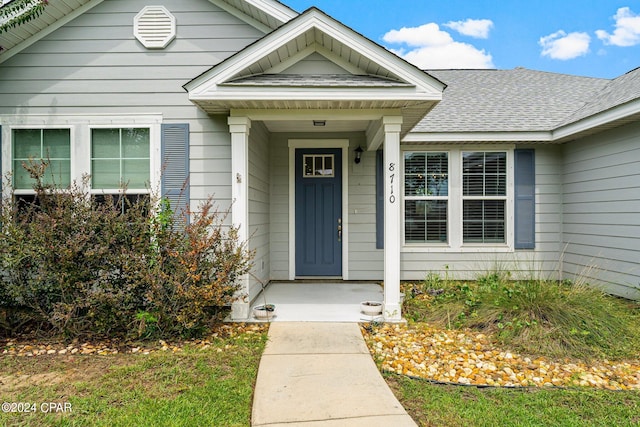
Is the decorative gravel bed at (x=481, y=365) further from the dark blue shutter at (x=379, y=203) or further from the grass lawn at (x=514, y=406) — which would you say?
the dark blue shutter at (x=379, y=203)

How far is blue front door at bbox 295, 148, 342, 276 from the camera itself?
687 centimetres

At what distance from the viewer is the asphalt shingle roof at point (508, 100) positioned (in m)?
6.62

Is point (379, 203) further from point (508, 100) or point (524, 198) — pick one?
point (508, 100)

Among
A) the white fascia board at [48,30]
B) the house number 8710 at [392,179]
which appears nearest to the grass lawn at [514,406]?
the house number 8710 at [392,179]

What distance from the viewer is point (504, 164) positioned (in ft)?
22.4

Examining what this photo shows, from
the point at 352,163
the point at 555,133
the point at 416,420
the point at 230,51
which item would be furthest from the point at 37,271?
the point at 555,133

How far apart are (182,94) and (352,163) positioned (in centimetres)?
305

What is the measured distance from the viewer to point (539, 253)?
6.82m

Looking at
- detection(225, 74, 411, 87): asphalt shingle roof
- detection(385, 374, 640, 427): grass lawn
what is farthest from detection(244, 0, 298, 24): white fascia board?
detection(385, 374, 640, 427): grass lawn

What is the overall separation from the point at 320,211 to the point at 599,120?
4408 mm

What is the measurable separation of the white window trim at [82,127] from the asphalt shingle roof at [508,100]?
13.5 feet

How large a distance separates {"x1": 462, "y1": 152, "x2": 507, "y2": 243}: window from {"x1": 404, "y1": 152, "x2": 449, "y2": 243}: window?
1.19ft

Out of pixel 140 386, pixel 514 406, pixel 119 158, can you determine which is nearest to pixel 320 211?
pixel 119 158

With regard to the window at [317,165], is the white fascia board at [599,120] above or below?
above
